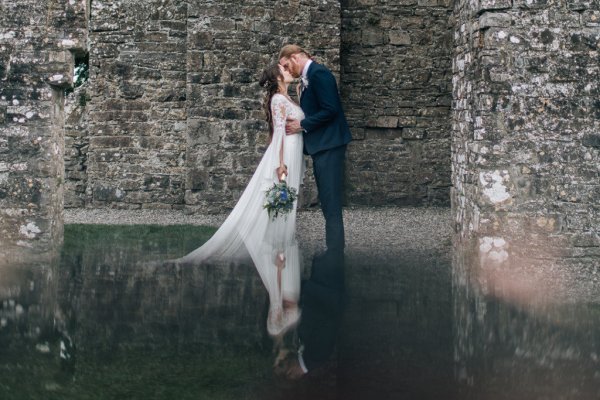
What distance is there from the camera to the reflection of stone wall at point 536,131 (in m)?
6.85

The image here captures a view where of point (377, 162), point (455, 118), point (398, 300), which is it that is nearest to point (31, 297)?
point (398, 300)

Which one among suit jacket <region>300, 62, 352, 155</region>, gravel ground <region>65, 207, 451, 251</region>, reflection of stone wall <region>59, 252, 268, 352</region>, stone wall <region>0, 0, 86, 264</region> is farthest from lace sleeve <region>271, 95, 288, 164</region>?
stone wall <region>0, 0, 86, 264</region>

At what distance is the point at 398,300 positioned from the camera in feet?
19.5

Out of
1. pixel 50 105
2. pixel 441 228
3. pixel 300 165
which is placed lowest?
pixel 441 228

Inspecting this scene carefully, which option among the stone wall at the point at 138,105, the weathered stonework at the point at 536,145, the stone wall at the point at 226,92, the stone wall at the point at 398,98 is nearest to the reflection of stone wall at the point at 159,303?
the weathered stonework at the point at 536,145

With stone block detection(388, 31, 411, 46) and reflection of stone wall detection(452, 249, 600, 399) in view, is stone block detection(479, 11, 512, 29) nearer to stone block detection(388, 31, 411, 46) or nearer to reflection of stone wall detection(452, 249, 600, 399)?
reflection of stone wall detection(452, 249, 600, 399)

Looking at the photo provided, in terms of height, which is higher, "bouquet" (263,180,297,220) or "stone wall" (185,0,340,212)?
"stone wall" (185,0,340,212)

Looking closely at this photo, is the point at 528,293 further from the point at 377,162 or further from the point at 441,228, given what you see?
the point at 377,162

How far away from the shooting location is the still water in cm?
394

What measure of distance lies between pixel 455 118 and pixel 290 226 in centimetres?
189

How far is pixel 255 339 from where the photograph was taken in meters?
4.77

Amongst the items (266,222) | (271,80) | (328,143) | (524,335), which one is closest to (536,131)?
(328,143)

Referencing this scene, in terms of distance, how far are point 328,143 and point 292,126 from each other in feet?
2.01

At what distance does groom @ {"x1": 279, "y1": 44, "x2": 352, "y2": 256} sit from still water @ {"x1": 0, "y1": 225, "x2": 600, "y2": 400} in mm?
932
